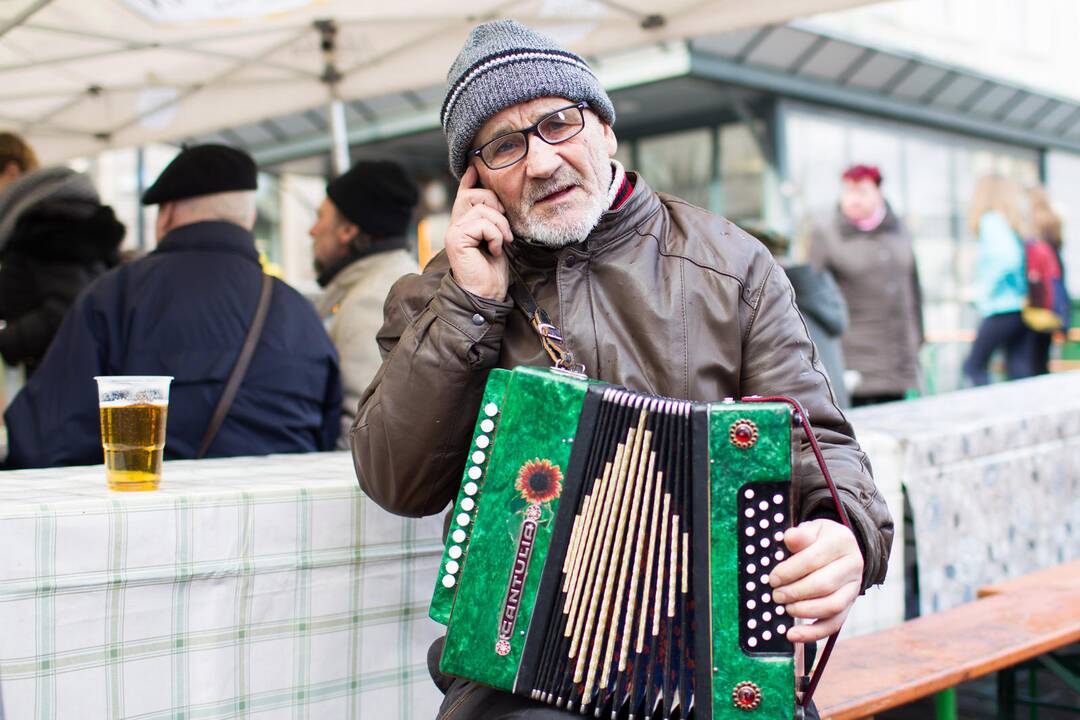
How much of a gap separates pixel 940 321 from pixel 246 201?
47.8 ft

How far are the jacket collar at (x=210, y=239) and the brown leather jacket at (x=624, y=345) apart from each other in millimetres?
1254

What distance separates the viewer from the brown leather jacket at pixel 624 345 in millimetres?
1943

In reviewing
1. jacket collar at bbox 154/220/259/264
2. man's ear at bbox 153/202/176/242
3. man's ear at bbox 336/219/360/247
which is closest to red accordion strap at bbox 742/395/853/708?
jacket collar at bbox 154/220/259/264

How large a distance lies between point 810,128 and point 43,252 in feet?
37.3

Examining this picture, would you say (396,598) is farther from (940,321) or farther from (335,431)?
(940,321)

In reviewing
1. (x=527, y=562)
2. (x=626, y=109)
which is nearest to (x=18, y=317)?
(x=527, y=562)

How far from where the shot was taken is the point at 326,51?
17.9 ft

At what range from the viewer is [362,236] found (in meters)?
4.25

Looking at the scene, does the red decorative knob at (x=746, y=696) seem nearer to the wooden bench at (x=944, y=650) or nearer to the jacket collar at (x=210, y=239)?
the wooden bench at (x=944, y=650)

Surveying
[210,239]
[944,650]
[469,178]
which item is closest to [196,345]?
[210,239]

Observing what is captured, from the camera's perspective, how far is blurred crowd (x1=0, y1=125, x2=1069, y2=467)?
286cm

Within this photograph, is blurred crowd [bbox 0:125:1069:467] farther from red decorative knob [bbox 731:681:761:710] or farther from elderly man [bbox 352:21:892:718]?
red decorative knob [bbox 731:681:761:710]

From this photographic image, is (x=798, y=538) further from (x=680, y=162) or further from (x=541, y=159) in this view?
(x=680, y=162)

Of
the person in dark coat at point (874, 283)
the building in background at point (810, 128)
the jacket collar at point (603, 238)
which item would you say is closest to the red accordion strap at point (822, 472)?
the jacket collar at point (603, 238)
